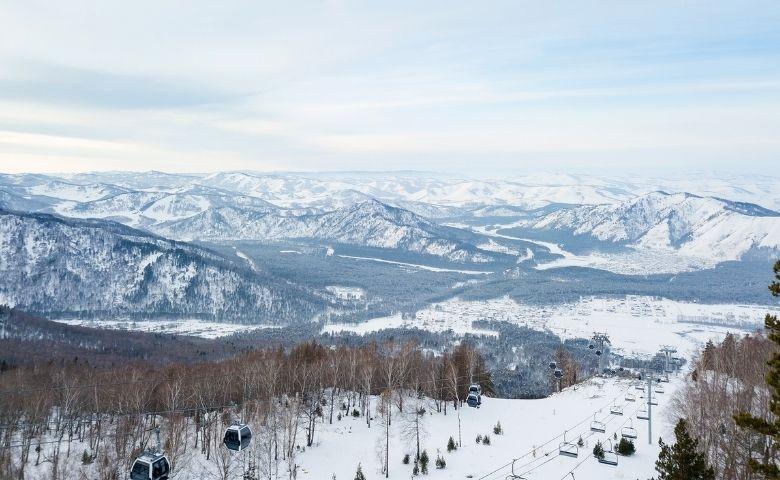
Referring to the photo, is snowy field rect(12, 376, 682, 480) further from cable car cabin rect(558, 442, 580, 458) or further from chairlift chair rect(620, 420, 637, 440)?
chairlift chair rect(620, 420, 637, 440)

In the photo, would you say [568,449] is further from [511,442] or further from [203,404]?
[203,404]

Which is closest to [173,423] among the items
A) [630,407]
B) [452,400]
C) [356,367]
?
[356,367]

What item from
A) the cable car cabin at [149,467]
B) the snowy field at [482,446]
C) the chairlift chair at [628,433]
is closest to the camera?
the cable car cabin at [149,467]

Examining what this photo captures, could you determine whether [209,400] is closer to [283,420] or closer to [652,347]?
[283,420]

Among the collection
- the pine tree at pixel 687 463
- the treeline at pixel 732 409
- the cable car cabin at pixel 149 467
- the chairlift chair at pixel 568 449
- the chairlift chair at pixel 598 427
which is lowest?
the chairlift chair at pixel 598 427

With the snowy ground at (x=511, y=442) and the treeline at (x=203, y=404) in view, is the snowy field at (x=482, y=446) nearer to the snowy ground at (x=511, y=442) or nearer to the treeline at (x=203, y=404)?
the snowy ground at (x=511, y=442)

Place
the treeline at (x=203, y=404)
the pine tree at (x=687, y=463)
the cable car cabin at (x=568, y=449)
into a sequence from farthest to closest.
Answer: the treeline at (x=203, y=404), the cable car cabin at (x=568, y=449), the pine tree at (x=687, y=463)

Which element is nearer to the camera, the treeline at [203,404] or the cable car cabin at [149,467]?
A: the cable car cabin at [149,467]

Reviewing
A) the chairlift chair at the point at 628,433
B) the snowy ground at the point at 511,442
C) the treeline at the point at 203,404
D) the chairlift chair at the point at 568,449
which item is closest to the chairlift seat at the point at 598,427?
the snowy ground at the point at 511,442
